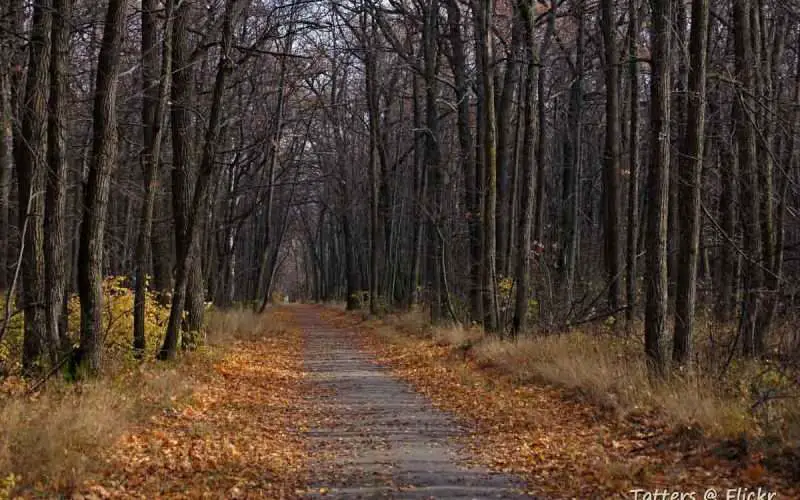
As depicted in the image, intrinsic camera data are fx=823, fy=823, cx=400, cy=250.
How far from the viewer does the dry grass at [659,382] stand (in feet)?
27.1

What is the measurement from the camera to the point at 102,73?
1165 cm

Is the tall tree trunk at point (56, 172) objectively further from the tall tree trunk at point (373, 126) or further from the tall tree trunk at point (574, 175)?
the tall tree trunk at point (373, 126)

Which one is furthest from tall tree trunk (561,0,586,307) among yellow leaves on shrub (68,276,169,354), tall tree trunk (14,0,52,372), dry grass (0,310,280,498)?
tall tree trunk (14,0,52,372)

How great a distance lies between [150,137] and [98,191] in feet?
12.6

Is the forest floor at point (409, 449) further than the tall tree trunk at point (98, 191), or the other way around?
the tall tree trunk at point (98, 191)

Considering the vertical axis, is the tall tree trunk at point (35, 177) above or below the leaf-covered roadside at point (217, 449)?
above

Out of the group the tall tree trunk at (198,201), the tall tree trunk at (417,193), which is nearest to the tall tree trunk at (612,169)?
the tall tree trunk at (198,201)

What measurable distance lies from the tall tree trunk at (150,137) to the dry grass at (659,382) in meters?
6.56

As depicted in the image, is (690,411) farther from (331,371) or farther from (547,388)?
(331,371)

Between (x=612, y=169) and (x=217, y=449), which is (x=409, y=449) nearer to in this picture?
(x=217, y=449)

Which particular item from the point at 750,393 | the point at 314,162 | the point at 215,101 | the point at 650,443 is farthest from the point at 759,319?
the point at 314,162

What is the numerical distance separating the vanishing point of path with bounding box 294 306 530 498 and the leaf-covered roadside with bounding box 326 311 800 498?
0.34 metres

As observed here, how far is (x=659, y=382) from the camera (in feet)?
34.9

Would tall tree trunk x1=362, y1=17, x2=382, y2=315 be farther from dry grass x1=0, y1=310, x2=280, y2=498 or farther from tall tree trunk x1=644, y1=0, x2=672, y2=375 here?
dry grass x1=0, y1=310, x2=280, y2=498
